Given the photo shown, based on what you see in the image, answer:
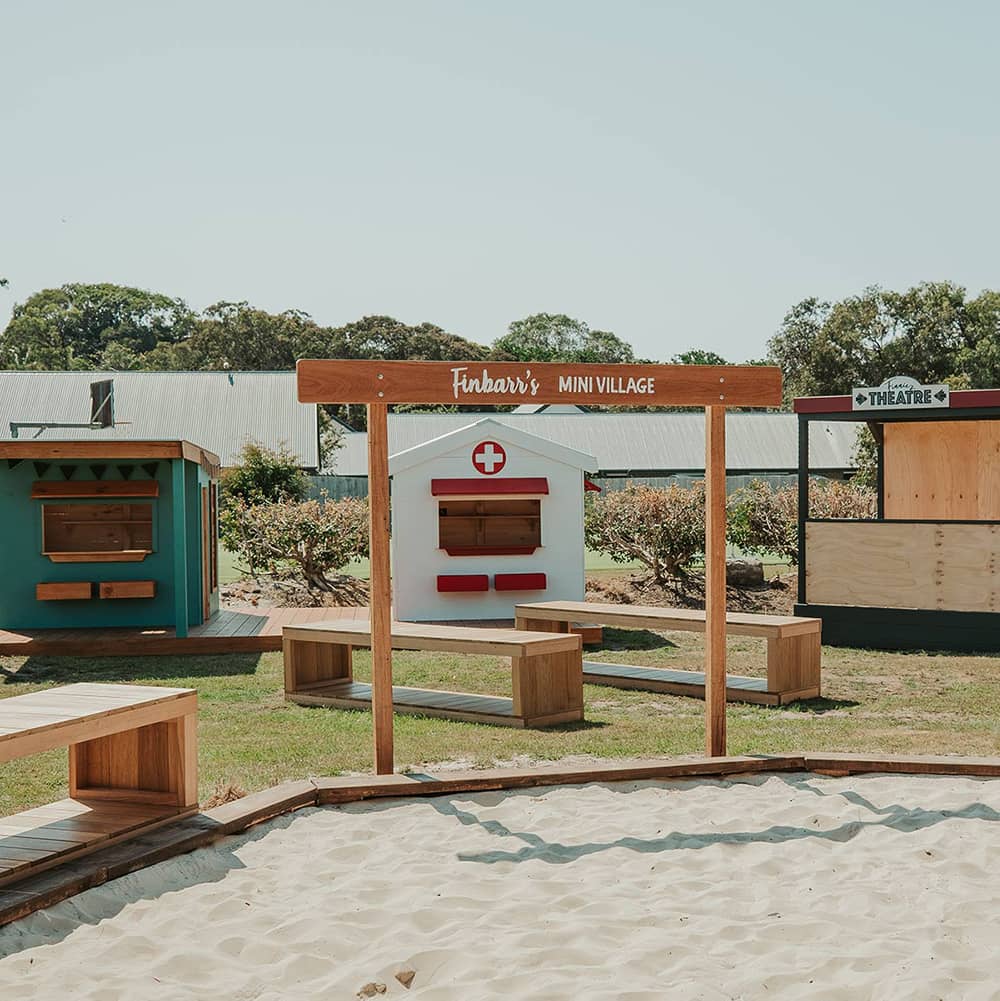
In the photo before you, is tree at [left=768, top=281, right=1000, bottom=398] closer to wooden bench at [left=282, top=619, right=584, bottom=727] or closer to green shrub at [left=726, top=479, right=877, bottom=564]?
green shrub at [left=726, top=479, right=877, bottom=564]

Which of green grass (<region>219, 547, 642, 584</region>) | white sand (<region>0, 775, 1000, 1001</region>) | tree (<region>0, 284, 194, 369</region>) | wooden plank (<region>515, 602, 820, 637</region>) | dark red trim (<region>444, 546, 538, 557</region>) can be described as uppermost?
tree (<region>0, 284, 194, 369</region>)

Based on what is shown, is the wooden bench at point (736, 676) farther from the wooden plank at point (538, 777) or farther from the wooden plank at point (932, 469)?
the wooden plank at point (932, 469)

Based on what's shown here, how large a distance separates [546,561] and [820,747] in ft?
26.7

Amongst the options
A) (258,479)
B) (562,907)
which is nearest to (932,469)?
(562,907)

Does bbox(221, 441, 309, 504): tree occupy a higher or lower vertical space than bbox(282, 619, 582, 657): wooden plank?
higher

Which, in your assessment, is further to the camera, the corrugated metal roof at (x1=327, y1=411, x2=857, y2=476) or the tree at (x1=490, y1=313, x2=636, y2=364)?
the tree at (x1=490, y1=313, x2=636, y2=364)

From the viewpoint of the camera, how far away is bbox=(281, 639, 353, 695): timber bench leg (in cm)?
1009

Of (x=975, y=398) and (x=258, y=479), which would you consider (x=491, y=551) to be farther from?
(x=258, y=479)

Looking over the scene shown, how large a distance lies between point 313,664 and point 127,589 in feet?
14.4

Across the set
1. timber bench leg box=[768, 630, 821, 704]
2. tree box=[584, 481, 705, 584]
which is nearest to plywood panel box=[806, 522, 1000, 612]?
timber bench leg box=[768, 630, 821, 704]

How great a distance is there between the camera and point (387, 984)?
12.8 feet

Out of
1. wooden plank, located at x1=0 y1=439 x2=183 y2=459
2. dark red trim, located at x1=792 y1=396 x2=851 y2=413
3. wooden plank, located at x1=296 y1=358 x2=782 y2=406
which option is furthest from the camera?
dark red trim, located at x1=792 y1=396 x2=851 y2=413

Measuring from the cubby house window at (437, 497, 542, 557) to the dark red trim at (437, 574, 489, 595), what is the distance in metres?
0.29

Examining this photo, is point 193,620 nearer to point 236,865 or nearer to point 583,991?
point 236,865
